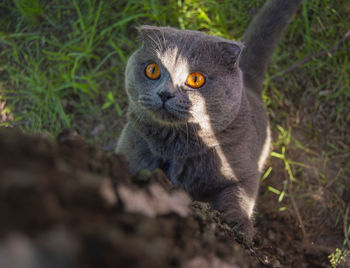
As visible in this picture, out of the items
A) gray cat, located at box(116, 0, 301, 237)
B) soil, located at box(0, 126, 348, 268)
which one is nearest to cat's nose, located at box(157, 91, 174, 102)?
gray cat, located at box(116, 0, 301, 237)

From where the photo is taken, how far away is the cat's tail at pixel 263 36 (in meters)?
1.89

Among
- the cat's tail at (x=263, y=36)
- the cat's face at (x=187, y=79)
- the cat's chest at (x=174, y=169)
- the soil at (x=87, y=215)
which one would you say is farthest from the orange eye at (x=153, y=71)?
the cat's tail at (x=263, y=36)

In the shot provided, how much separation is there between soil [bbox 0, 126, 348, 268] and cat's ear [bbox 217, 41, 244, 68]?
0.84 meters

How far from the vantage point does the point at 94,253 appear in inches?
18.6

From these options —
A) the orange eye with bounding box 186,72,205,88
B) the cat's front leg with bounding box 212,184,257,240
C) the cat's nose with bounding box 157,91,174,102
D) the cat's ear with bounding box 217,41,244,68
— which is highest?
the cat's ear with bounding box 217,41,244,68

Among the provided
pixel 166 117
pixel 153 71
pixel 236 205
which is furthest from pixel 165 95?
pixel 236 205

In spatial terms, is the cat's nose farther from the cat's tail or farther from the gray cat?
the cat's tail

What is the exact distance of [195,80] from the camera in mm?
1382

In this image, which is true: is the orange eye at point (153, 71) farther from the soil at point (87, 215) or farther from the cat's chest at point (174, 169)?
the soil at point (87, 215)

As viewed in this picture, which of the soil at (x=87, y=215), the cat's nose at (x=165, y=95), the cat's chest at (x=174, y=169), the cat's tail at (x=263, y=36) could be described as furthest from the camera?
the cat's tail at (x=263, y=36)

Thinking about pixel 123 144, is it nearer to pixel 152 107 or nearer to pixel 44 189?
pixel 152 107

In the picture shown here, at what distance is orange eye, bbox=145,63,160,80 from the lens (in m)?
1.42

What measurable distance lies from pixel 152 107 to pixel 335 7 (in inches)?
82.9

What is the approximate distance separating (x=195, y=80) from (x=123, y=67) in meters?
1.19
